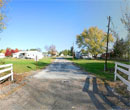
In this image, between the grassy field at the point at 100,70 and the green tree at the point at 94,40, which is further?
the green tree at the point at 94,40

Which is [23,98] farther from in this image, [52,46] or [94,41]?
[52,46]

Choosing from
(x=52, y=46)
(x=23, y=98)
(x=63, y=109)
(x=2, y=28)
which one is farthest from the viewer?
(x=52, y=46)

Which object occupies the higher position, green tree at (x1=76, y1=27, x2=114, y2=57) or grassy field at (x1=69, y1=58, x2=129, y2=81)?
green tree at (x1=76, y1=27, x2=114, y2=57)

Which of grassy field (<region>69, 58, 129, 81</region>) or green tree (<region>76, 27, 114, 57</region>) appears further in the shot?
green tree (<region>76, 27, 114, 57</region>)

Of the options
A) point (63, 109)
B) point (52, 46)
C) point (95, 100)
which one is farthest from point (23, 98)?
point (52, 46)

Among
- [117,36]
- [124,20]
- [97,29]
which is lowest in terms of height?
[117,36]

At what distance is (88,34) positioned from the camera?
129ft

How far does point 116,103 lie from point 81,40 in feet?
127

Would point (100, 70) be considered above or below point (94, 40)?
below

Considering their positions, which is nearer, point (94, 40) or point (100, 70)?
point (100, 70)

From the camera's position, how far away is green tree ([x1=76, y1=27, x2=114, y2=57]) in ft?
124

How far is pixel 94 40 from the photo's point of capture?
38438 millimetres

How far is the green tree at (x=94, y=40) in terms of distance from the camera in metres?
37.8

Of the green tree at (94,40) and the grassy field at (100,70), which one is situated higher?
the green tree at (94,40)
